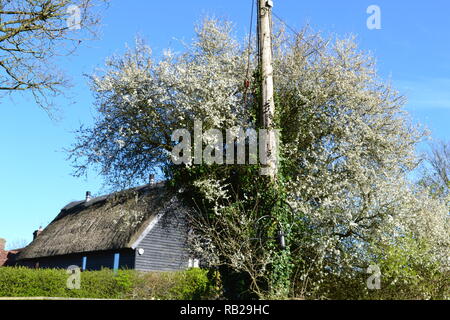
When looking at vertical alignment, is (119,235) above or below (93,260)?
above

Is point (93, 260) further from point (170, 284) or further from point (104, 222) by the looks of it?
point (170, 284)

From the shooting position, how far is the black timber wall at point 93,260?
84.0 ft

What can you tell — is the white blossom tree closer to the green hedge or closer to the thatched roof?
the thatched roof

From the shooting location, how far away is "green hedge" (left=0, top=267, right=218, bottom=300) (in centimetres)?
1939

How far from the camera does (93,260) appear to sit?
28.0 metres

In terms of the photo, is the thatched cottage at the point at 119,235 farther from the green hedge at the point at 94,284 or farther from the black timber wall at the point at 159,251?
the green hedge at the point at 94,284

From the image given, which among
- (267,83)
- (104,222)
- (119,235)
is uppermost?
(267,83)

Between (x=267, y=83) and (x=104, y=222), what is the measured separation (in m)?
18.2

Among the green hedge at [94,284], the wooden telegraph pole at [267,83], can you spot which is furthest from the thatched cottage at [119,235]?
the wooden telegraph pole at [267,83]

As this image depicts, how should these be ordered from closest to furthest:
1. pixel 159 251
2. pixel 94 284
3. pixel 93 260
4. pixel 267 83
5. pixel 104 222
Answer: pixel 267 83 → pixel 94 284 → pixel 159 251 → pixel 93 260 → pixel 104 222

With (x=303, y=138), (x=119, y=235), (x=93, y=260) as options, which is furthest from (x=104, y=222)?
(x=303, y=138)
